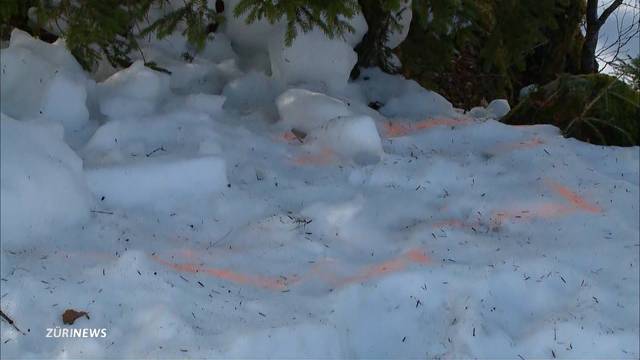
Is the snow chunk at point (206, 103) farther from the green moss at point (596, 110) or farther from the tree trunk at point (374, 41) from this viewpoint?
the green moss at point (596, 110)

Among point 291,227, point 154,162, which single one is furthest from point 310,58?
point 291,227

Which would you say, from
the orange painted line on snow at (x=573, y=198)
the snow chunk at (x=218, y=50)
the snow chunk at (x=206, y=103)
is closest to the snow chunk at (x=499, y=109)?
the orange painted line on snow at (x=573, y=198)

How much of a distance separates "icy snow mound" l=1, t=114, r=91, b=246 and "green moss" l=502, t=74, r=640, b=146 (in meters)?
3.67

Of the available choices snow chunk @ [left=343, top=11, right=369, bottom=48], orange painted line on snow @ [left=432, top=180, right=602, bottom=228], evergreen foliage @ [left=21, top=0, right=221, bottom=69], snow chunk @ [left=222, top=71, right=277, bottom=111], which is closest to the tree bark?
snow chunk @ [left=343, top=11, right=369, bottom=48]

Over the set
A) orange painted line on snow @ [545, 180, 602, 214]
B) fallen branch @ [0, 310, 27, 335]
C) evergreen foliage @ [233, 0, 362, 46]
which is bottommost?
fallen branch @ [0, 310, 27, 335]

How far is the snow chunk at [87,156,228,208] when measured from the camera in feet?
11.5

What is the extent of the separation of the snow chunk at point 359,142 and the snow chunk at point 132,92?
1317 mm

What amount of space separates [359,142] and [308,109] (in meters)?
0.62

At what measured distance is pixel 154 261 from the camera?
303 centimetres

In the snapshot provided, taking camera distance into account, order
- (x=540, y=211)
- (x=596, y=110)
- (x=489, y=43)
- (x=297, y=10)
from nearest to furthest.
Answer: (x=540, y=211), (x=297, y=10), (x=596, y=110), (x=489, y=43)

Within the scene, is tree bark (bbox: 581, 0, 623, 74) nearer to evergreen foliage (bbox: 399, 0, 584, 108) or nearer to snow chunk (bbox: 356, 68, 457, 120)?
evergreen foliage (bbox: 399, 0, 584, 108)

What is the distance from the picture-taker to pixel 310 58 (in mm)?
5180

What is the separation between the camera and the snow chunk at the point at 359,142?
4355mm

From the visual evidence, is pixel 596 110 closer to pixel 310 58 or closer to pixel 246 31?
pixel 310 58
